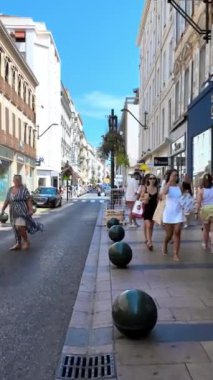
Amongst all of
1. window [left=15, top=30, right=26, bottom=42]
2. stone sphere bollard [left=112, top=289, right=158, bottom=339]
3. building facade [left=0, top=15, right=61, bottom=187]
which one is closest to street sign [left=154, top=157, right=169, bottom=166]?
stone sphere bollard [left=112, top=289, right=158, bottom=339]

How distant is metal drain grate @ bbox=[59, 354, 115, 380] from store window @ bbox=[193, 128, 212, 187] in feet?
44.5

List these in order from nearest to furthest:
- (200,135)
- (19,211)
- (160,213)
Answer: (160,213) < (19,211) < (200,135)

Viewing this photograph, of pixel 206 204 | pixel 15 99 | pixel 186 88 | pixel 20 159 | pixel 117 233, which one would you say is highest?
pixel 15 99

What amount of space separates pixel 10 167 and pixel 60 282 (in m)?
33.2

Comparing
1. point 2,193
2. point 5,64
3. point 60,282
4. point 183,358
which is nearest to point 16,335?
point 183,358

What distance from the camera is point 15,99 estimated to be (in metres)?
41.0

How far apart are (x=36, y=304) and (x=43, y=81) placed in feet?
195

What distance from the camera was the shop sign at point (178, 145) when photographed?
24000 mm

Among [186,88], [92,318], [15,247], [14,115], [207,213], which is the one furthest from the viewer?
[14,115]

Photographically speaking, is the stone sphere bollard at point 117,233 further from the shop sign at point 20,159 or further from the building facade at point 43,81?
the building facade at point 43,81

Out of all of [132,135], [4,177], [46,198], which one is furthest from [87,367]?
[132,135]

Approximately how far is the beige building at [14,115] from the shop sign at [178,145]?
13.8m

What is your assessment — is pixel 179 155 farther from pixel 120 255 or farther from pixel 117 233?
pixel 120 255

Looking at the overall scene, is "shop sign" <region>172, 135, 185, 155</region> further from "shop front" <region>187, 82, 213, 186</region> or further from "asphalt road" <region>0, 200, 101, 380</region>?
"asphalt road" <region>0, 200, 101, 380</region>
